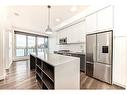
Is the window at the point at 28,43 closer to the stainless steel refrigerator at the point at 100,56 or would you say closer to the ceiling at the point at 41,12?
the ceiling at the point at 41,12

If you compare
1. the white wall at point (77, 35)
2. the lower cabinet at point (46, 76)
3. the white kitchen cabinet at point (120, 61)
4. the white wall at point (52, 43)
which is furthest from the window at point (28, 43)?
the white kitchen cabinet at point (120, 61)

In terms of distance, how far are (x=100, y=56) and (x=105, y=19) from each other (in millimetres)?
1179

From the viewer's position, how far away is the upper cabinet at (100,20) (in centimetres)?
338

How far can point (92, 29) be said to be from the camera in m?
4.14

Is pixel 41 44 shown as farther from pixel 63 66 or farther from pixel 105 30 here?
pixel 63 66

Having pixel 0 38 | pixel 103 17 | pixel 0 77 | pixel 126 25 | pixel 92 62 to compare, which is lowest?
pixel 0 77

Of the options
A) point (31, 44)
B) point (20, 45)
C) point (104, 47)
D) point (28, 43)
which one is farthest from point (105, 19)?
point (31, 44)

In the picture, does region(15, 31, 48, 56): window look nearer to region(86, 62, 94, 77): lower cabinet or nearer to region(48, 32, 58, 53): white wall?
region(48, 32, 58, 53): white wall

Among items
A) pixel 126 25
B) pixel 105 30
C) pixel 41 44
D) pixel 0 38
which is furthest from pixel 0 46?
pixel 41 44

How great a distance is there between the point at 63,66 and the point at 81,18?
3290 mm

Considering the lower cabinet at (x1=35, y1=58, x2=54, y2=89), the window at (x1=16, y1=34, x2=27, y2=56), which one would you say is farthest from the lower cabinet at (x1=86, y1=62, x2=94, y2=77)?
the window at (x1=16, y1=34, x2=27, y2=56)

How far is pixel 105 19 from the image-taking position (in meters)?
3.53

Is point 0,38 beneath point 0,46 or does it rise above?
above

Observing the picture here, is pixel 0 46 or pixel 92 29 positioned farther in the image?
pixel 92 29
